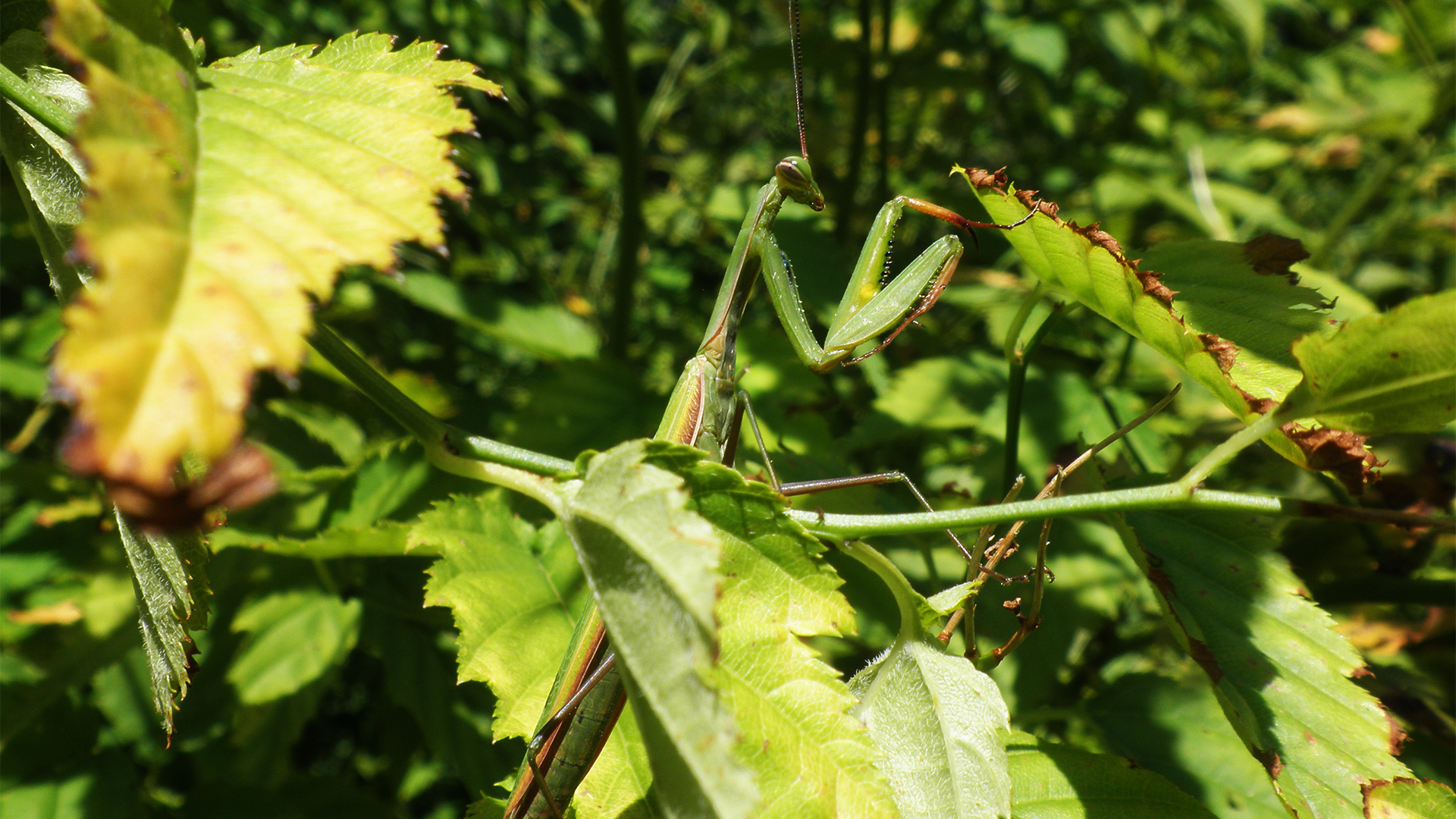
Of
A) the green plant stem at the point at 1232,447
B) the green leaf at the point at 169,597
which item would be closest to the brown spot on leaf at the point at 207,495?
the green leaf at the point at 169,597

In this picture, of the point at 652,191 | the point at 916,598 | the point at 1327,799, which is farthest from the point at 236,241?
the point at 652,191

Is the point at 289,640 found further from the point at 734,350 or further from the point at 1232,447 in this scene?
the point at 1232,447

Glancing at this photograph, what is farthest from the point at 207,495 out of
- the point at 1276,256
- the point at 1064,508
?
the point at 1276,256

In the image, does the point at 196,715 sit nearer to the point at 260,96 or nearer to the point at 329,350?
the point at 329,350

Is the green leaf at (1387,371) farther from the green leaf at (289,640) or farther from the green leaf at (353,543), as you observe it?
the green leaf at (289,640)

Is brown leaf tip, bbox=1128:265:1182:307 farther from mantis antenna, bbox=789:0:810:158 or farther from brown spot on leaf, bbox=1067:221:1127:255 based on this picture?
mantis antenna, bbox=789:0:810:158

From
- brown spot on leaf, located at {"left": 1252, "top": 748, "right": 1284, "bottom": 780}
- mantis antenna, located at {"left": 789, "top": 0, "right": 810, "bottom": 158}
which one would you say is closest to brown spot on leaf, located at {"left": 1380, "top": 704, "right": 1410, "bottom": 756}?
brown spot on leaf, located at {"left": 1252, "top": 748, "right": 1284, "bottom": 780}
